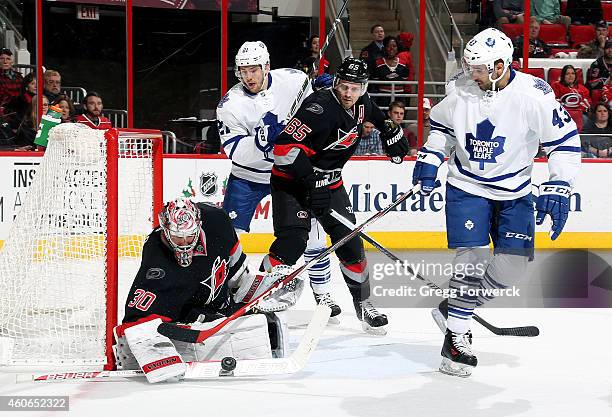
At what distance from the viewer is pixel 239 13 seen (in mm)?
8031

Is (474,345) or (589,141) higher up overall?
(589,141)

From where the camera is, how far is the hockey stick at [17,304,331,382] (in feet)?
12.5

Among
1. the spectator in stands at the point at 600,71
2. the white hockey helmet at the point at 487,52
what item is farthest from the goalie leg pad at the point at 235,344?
the spectator in stands at the point at 600,71

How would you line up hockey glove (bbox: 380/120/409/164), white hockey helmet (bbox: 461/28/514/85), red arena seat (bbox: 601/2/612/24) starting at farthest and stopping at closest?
red arena seat (bbox: 601/2/612/24) → hockey glove (bbox: 380/120/409/164) → white hockey helmet (bbox: 461/28/514/85)

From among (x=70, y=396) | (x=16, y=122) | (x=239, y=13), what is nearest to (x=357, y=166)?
(x=239, y=13)

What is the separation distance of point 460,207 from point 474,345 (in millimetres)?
754

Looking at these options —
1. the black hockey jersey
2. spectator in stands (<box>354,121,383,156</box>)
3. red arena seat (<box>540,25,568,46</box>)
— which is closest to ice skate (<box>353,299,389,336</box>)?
the black hockey jersey

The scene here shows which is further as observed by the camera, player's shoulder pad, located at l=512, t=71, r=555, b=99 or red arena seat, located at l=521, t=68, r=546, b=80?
red arena seat, located at l=521, t=68, r=546, b=80

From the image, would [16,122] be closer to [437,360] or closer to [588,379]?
[437,360]

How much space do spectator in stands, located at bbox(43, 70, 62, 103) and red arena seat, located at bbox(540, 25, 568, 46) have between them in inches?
148

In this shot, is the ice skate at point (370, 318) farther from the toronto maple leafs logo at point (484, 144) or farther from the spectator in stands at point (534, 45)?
the spectator in stands at point (534, 45)

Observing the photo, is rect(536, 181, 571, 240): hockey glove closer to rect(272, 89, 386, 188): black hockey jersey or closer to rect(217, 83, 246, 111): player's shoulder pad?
rect(272, 89, 386, 188): black hockey jersey

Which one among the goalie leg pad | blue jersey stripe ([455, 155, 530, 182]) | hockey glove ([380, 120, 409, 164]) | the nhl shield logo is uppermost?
hockey glove ([380, 120, 409, 164])

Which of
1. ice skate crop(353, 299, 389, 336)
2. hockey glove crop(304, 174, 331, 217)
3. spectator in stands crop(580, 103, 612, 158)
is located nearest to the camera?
hockey glove crop(304, 174, 331, 217)
